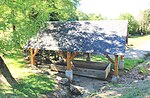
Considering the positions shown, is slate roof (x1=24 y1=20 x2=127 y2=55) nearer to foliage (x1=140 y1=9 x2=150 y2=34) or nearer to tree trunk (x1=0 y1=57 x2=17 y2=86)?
tree trunk (x1=0 y1=57 x2=17 y2=86)

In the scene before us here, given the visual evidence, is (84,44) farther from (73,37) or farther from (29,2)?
(29,2)

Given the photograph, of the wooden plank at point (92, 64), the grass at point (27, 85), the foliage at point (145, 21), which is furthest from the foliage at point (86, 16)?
the grass at point (27, 85)

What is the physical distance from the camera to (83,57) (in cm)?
2348

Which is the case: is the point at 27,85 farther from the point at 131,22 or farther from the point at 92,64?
the point at 131,22

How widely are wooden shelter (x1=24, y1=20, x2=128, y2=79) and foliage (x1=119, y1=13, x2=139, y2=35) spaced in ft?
77.7

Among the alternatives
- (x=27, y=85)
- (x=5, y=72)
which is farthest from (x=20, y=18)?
(x=27, y=85)

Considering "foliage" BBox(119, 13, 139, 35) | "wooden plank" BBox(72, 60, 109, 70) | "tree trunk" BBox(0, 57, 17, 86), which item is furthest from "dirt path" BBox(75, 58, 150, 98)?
"foliage" BBox(119, 13, 139, 35)

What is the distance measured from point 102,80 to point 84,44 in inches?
117

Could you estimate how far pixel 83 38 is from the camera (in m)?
15.8

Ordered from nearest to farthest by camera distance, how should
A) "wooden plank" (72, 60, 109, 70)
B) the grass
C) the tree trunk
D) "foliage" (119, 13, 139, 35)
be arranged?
1. the tree trunk
2. the grass
3. "wooden plank" (72, 60, 109, 70)
4. "foliage" (119, 13, 139, 35)

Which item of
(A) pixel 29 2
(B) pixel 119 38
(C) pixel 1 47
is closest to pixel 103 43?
(B) pixel 119 38

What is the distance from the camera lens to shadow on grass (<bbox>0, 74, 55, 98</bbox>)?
12289 millimetres

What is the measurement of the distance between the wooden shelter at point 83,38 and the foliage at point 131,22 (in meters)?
23.7

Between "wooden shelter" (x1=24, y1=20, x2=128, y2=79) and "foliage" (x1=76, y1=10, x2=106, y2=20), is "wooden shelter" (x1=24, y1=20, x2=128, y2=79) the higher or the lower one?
the lower one
